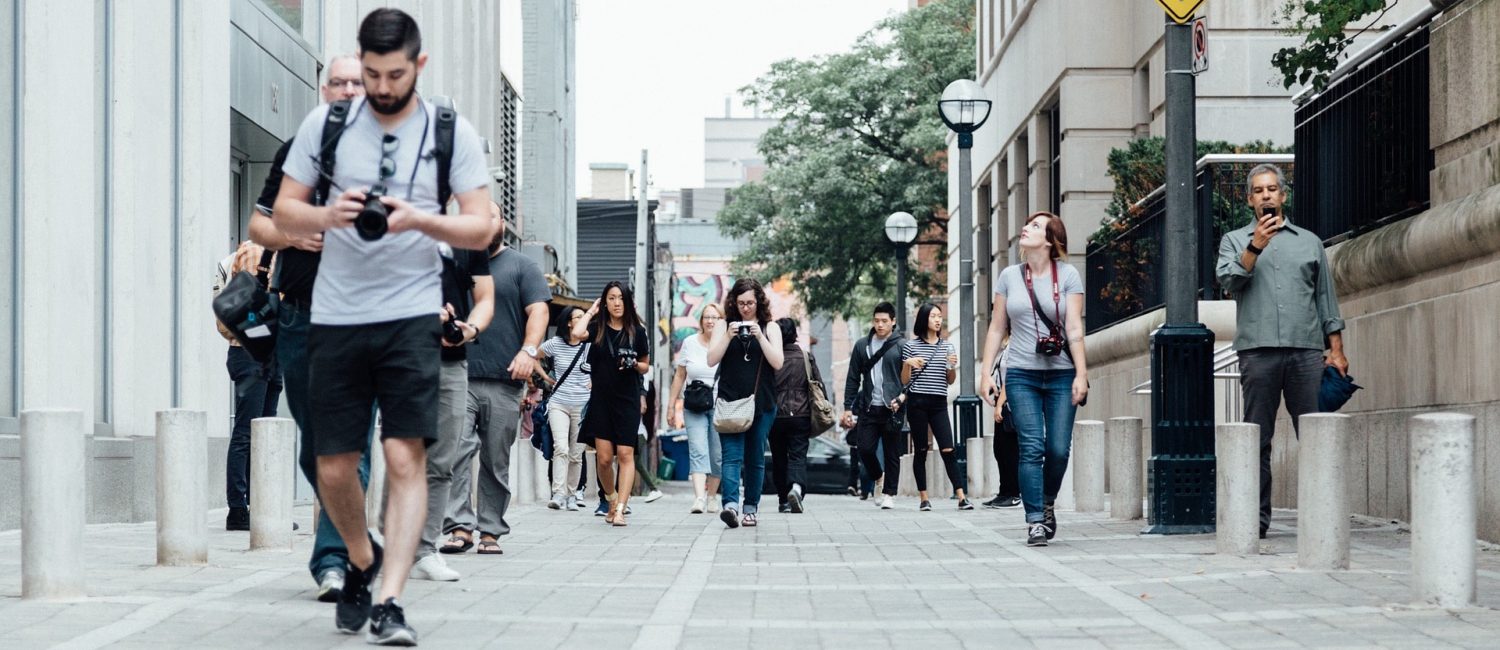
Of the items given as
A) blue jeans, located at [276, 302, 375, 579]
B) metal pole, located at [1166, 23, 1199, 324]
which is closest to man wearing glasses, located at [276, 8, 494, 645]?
blue jeans, located at [276, 302, 375, 579]

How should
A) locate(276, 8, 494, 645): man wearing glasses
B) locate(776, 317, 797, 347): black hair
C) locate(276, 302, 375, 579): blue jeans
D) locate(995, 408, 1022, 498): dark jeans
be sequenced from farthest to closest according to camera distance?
locate(995, 408, 1022, 498): dark jeans → locate(776, 317, 797, 347): black hair → locate(276, 302, 375, 579): blue jeans → locate(276, 8, 494, 645): man wearing glasses

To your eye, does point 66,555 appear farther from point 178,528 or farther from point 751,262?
point 751,262

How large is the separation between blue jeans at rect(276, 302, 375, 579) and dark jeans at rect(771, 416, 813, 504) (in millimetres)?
10094

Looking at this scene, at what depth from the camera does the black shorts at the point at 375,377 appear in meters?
6.26

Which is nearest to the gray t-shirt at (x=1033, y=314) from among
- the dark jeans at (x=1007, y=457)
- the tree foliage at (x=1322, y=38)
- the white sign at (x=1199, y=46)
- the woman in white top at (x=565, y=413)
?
the white sign at (x=1199, y=46)

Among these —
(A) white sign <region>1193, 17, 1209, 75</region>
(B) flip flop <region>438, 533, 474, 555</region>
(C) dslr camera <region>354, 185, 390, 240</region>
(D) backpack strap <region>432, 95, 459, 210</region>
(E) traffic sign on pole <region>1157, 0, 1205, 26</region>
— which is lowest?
(B) flip flop <region>438, 533, 474, 555</region>

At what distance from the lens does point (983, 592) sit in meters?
8.24

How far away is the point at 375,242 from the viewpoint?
6219 mm

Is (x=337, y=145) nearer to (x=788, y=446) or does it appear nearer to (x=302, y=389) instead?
(x=302, y=389)

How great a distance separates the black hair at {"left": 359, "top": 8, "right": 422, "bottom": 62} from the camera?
6059 millimetres

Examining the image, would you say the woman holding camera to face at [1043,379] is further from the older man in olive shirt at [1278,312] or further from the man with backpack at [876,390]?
the man with backpack at [876,390]

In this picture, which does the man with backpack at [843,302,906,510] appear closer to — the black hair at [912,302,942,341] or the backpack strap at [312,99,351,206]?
the black hair at [912,302,942,341]

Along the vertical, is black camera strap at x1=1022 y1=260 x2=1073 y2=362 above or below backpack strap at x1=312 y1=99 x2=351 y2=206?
below

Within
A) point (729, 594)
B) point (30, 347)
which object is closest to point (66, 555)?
point (729, 594)
